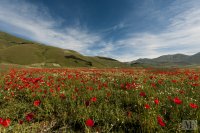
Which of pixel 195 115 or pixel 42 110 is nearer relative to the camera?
pixel 195 115

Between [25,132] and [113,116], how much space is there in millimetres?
2390

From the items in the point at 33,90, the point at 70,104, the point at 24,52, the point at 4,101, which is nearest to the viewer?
the point at 70,104

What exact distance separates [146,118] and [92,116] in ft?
5.08

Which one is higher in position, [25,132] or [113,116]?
[113,116]

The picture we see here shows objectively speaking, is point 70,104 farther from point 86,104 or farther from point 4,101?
point 4,101

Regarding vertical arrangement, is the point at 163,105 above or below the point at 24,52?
below

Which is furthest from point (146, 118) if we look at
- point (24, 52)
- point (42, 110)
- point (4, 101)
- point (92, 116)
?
point (24, 52)

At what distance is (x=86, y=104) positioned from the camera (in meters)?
4.68

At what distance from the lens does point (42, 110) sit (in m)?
4.82

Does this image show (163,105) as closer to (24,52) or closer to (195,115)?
(195,115)

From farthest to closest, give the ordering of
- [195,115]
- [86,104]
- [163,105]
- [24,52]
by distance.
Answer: [24,52] < [86,104] < [163,105] < [195,115]

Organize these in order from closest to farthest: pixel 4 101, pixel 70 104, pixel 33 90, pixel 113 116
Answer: pixel 113 116
pixel 70 104
pixel 4 101
pixel 33 90

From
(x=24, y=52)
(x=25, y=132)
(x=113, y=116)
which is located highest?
(x=24, y=52)

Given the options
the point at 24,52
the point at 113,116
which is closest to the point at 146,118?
the point at 113,116
